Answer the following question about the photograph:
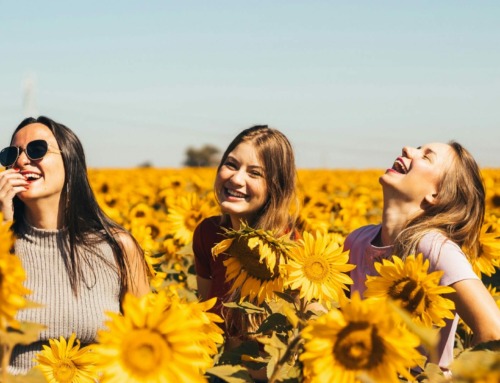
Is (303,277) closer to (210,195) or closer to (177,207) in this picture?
(177,207)

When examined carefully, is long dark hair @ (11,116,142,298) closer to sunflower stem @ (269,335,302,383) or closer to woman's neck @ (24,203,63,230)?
woman's neck @ (24,203,63,230)

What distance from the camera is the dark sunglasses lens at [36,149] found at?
115 inches

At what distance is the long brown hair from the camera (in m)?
2.96

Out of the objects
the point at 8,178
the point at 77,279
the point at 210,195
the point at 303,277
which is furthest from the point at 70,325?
the point at 210,195

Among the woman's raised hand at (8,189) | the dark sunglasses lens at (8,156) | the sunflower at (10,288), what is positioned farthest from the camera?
the dark sunglasses lens at (8,156)

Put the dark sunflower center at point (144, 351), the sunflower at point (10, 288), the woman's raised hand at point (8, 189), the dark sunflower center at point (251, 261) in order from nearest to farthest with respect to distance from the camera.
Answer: the sunflower at point (10, 288), the dark sunflower center at point (144, 351), the dark sunflower center at point (251, 261), the woman's raised hand at point (8, 189)

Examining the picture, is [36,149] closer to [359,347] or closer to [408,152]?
[408,152]

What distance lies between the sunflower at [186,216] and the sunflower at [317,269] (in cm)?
320

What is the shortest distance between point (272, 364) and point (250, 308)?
0.48 metres

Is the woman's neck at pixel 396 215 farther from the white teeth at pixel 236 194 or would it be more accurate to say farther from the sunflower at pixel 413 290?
the sunflower at pixel 413 290

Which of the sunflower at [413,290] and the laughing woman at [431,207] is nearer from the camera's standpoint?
the sunflower at [413,290]

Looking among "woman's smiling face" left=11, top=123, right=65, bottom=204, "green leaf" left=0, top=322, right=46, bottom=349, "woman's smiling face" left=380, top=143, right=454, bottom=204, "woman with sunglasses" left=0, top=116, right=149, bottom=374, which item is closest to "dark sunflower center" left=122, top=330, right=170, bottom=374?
"green leaf" left=0, top=322, right=46, bottom=349

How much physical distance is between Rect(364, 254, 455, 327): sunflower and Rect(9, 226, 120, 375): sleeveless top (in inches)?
Answer: 54.0

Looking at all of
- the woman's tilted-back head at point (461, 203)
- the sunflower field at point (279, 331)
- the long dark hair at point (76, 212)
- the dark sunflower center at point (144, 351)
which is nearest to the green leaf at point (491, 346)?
the sunflower field at point (279, 331)
